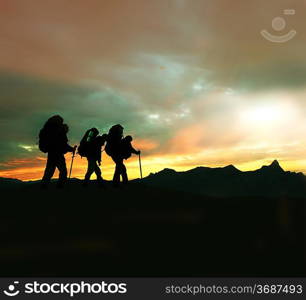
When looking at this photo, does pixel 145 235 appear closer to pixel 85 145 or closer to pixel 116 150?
Answer: pixel 116 150

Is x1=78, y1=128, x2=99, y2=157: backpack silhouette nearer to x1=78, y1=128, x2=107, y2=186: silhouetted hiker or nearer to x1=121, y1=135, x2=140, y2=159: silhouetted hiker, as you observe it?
x1=78, y1=128, x2=107, y2=186: silhouetted hiker

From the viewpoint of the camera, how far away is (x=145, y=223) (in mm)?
10586

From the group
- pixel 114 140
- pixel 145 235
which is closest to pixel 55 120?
pixel 114 140

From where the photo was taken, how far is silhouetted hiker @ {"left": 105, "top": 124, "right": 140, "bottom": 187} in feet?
53.5

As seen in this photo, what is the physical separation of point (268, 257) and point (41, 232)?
5.64 m

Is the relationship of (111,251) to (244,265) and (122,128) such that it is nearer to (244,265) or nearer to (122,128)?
(244,265)

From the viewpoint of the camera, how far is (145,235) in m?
9.54

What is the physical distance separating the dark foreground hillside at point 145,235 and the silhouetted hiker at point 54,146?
29.9 inches

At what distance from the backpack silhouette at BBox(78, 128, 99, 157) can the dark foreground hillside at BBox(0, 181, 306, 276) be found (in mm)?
2050

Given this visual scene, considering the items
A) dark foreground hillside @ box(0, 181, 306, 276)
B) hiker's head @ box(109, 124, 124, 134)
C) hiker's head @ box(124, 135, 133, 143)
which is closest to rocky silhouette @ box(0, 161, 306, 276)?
dark foreground hillside @ box(0, 181, 306, 276)

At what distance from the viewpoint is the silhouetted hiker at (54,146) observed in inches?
579

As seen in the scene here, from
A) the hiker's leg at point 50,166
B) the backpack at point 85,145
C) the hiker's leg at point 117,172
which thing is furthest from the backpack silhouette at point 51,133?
the hiker's leg at point 117,172

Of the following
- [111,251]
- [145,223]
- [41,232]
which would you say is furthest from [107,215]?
[111,251]

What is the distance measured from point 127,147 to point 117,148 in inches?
21.1
